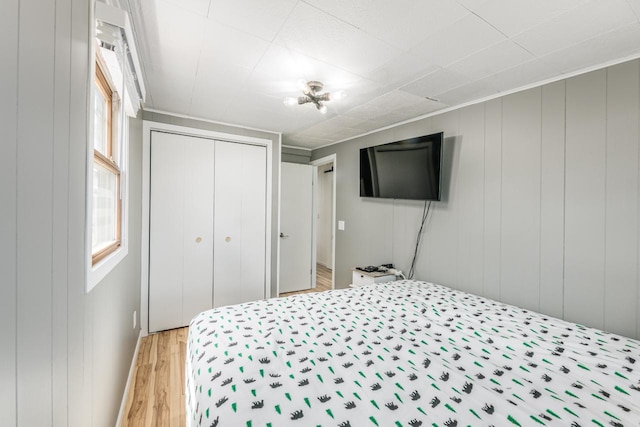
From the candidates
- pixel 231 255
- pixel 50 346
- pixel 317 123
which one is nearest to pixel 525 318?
pixel 50 346

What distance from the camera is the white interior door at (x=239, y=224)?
3426mm

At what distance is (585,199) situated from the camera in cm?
195

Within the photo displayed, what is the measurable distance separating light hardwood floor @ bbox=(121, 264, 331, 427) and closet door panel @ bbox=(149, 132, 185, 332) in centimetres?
25

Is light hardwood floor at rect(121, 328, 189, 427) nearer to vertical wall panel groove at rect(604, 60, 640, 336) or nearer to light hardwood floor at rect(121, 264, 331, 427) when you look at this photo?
light hardwood floor at rect(121, 264, 331, 427)

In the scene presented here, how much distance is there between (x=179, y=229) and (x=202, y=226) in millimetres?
243

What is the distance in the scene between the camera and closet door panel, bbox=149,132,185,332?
307 centimetres

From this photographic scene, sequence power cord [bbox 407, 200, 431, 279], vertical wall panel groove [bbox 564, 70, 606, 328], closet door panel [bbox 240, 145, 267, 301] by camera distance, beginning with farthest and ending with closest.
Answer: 1. closet door panel [bbox 240, 145, 267, 301]
2. power cord [bbox 407, 200, 431, 279]
3. vertical wall panel groove [bbox 564, 70, 606, 328]

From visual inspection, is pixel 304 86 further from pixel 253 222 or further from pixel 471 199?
pixel 253 222

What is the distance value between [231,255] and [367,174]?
6.39ft

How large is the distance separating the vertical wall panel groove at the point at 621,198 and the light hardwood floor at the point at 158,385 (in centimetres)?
287

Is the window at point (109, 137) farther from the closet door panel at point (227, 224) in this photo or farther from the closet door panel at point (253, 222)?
the closet door panel at point (253, 222)

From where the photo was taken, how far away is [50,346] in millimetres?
716

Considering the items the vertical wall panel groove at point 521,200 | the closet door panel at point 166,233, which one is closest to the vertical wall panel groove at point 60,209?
the closet door panel at point 166,233

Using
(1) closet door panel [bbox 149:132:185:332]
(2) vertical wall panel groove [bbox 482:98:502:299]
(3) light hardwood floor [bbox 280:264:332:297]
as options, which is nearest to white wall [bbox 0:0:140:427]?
(1) closet door panel [bbox 149:132:185:332]
